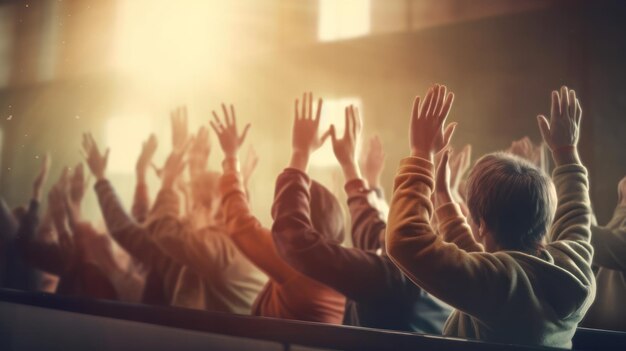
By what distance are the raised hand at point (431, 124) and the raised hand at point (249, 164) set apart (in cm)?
48

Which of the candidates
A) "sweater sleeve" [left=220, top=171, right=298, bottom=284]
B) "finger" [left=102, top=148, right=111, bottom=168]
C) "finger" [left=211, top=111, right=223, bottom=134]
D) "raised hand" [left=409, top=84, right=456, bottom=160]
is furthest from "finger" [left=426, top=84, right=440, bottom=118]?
"finger" [left=102, top=148, right=111, bottom=168]

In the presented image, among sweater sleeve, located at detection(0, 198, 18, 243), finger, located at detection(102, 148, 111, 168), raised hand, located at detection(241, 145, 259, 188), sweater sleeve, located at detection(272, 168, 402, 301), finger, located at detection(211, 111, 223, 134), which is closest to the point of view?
sweater sleeve, located at detection(272, 168, 402, 301)

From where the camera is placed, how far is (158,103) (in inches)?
73.2

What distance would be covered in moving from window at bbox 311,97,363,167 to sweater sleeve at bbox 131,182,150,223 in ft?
2.13

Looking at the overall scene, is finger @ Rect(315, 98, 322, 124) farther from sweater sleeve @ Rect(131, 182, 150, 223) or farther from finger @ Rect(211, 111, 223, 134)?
sweater sleeve @ Rect(131, 182, 150, 223)

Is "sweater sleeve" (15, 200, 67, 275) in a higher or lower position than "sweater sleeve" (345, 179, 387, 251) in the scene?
lower

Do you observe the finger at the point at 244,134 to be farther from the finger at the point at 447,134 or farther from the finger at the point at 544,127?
the finger at the point at 544,127

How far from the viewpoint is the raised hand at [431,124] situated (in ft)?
4.25

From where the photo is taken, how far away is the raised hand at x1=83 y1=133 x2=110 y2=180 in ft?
6.54

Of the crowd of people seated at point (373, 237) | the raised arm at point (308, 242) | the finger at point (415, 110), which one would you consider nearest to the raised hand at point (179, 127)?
the crowd of people seated at point (373, 237)

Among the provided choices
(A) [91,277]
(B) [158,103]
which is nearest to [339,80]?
(B) [158,103]

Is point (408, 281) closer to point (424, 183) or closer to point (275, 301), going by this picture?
point (424, 183)

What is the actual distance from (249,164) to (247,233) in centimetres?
19

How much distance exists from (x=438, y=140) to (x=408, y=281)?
1.07 feet
